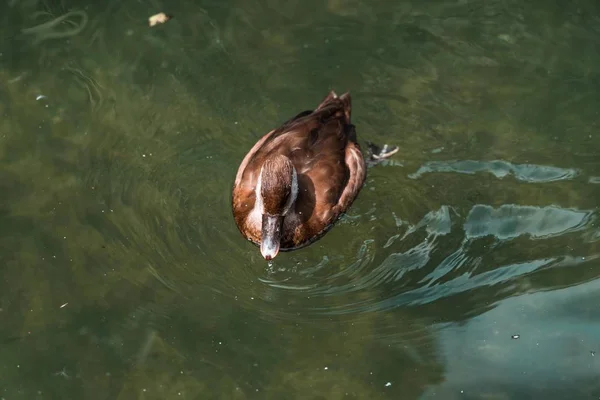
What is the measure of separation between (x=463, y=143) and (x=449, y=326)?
177cm

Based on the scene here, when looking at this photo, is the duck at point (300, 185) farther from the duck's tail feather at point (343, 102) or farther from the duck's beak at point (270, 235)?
the duck's tail feather at point (343, 102)

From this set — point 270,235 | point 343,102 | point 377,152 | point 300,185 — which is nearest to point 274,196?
point 270,235

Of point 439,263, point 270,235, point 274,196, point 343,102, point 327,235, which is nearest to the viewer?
point 274,196

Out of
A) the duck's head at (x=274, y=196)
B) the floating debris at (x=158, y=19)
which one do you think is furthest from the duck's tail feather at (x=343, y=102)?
the floating debris at (x=158, y=19)

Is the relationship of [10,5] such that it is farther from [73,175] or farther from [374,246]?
[374,246]

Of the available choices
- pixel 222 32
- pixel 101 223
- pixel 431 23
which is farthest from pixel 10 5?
pixel 431 23

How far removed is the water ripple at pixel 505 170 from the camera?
7.15 metres

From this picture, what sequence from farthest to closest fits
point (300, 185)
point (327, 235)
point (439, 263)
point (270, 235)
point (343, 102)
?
point (343, 102) → point (327, 235) → point (439, 263) → point (300, 185) → point (270, 235)

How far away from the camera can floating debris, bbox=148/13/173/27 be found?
8016mm

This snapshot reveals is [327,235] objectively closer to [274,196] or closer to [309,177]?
[309,177]

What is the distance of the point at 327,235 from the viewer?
22.6ft

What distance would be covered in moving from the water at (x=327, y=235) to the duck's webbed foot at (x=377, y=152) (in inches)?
2.8

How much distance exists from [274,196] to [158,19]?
2800 mm

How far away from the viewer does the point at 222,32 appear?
7.98 metres
